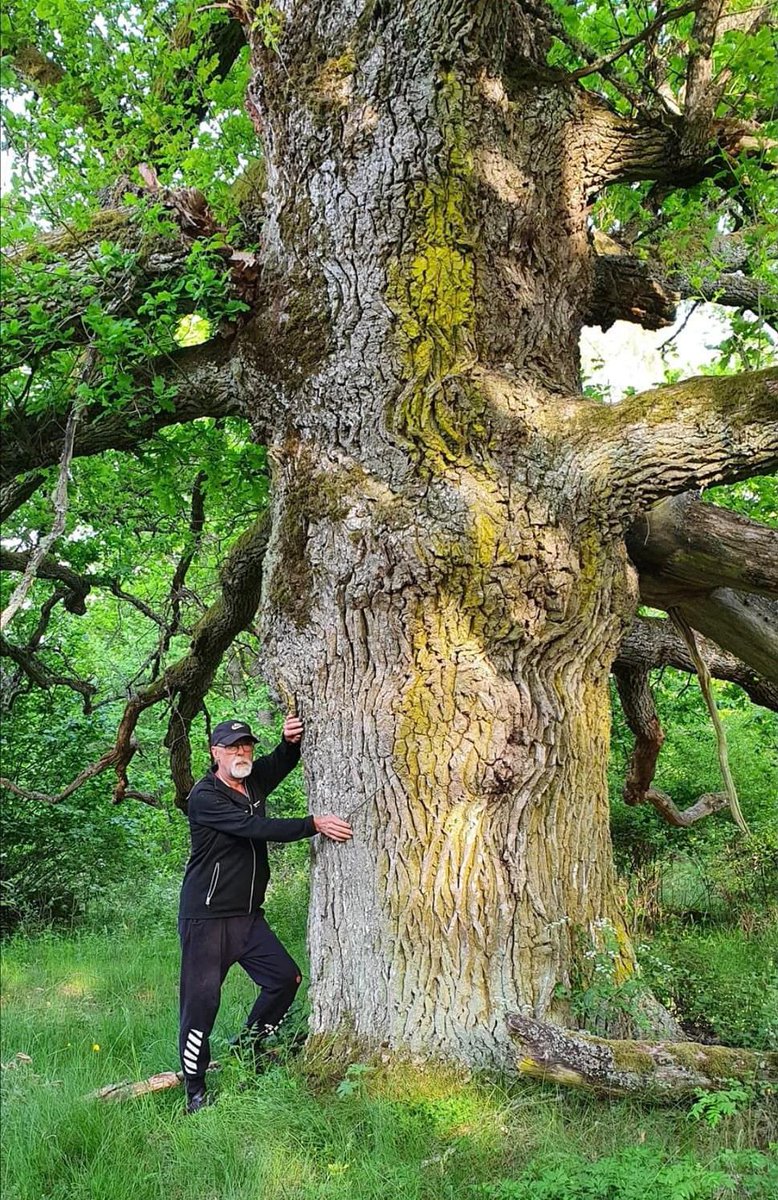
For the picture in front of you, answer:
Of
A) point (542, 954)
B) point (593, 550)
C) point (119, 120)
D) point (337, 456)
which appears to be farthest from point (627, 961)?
point (119, 120)

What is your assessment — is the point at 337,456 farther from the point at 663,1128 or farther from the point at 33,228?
the point at 663,1128

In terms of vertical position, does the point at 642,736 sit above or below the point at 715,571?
below

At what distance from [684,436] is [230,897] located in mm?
3196

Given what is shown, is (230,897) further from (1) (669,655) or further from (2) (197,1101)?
(1) (669,655)

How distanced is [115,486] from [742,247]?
554 cm

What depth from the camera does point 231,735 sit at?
495cm

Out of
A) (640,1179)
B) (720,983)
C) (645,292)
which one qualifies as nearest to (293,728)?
(640,1179)

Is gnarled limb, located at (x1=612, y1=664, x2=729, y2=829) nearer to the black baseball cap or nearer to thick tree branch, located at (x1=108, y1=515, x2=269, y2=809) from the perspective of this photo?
thick tree branch, located at (x1=108, y1=515, x2=269, y2=809)

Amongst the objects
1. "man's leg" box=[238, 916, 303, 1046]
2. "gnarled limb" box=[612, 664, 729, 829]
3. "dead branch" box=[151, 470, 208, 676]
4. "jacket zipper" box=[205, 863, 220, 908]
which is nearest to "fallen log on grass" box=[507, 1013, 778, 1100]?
"man's leg" box=[238, 916, 303, 1046]

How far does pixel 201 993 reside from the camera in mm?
4652

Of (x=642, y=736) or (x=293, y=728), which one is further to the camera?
(x=642, y=736)

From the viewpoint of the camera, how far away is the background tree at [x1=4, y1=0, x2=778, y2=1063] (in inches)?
166

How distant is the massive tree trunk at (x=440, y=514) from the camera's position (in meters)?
4.18

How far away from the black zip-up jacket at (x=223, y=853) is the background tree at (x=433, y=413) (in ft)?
1.70
